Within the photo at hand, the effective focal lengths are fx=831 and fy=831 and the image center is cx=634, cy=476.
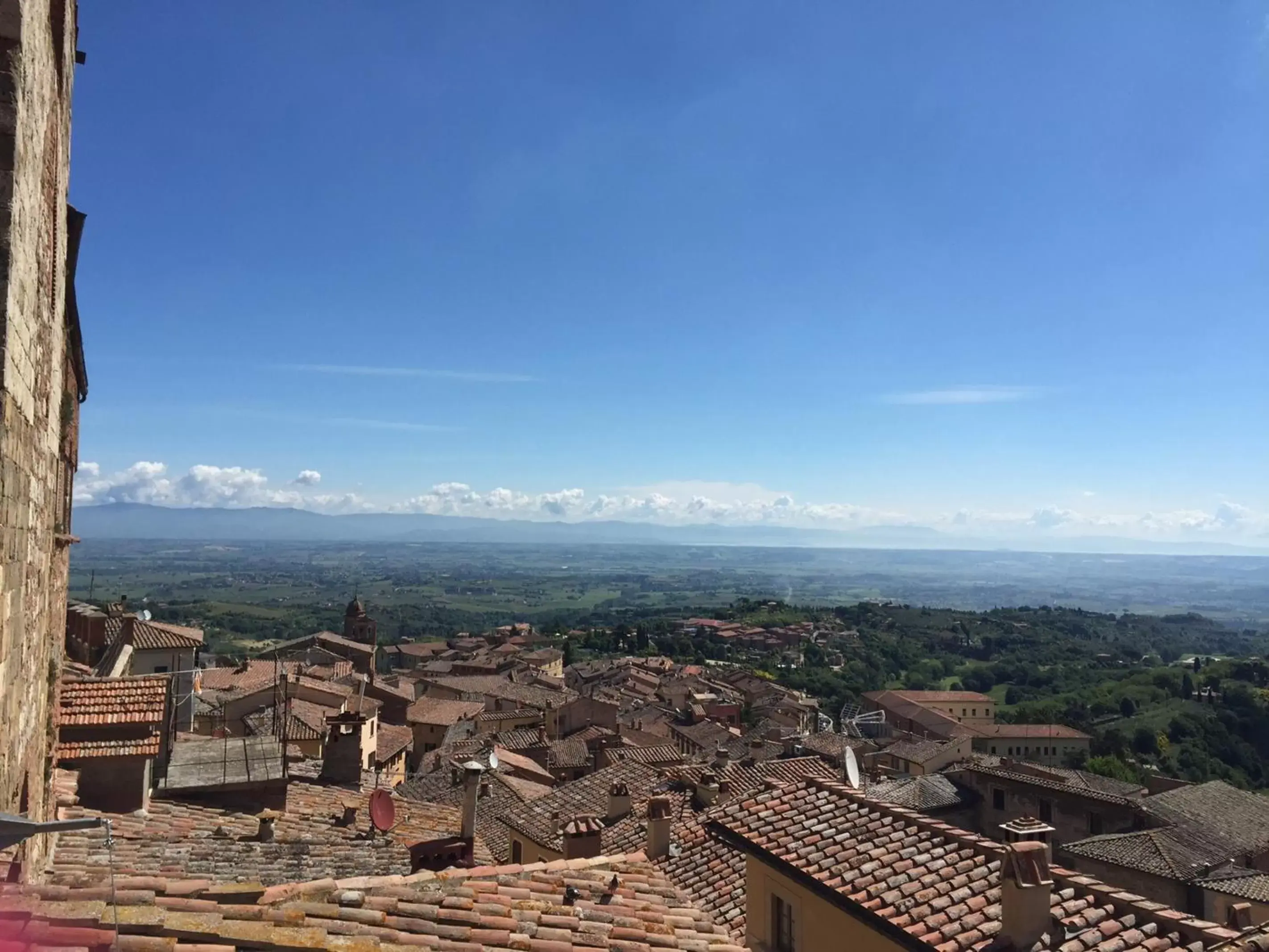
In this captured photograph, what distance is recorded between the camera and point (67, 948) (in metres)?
2.87

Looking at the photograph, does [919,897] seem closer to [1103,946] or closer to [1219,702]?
[1103,946]

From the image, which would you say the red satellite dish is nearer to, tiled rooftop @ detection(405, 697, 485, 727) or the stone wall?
the stone wall

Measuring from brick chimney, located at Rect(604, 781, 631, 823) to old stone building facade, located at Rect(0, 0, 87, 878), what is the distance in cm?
1064

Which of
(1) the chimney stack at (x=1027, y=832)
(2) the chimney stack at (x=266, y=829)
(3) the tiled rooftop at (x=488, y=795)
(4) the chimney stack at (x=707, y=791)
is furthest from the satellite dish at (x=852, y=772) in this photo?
(3) the tiled rooftop at (x=488, y=795)

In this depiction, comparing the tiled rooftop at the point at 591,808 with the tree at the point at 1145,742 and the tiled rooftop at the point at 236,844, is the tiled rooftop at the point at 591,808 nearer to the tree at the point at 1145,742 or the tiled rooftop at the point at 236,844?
the tiled rooftop at the point at 236,844

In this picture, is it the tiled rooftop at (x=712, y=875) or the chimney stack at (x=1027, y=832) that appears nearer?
the chimney stack at (x=1027, y=832)

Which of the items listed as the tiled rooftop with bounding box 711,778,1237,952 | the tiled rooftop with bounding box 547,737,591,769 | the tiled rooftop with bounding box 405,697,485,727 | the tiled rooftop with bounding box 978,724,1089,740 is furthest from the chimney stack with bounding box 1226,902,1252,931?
the tiled rooftop with bounding box 978,724,1089,740

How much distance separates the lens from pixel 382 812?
1023 cm

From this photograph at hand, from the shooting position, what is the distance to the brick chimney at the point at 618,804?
15.8 m

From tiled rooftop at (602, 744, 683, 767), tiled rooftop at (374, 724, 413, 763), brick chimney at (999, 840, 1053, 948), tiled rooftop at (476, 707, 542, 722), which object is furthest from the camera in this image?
tiled rooftop at (476, 707, 542, 722)

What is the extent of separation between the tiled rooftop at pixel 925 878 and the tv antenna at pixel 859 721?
56.2m

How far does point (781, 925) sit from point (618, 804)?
918 cm

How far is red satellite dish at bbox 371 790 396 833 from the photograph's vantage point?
10.1m

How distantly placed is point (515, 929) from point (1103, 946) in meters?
3.98
